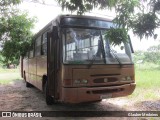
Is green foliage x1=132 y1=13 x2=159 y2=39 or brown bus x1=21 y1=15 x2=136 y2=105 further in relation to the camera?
brown bus x1=21 y1=15 x2=136 y2=105

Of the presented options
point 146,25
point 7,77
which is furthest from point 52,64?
point 7,77

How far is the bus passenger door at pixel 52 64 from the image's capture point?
8.05 meters

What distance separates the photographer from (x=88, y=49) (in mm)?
7555

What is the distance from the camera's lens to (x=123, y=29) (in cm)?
615

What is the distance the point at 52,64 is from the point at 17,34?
8551 millimetres

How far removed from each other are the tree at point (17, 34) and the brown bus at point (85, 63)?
7826 mm

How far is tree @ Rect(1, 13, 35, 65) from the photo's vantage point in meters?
15.5

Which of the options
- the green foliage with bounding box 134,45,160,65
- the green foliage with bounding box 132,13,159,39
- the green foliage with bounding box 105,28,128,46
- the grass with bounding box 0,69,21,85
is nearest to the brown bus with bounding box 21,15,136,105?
the green foliage with bounding box 105,28,128,46

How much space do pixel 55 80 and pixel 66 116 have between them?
1.19 metres

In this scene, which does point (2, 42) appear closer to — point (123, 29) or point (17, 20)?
point (17, 20)

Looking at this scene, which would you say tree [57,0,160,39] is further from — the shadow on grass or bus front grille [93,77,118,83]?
the shadow on grass

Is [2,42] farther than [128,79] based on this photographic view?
Yes

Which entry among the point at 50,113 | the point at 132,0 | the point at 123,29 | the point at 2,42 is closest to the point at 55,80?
the point at 50,113

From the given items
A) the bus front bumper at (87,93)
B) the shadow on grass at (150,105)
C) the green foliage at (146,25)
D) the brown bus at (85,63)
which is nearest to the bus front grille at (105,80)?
the brown bus at (85,63)
